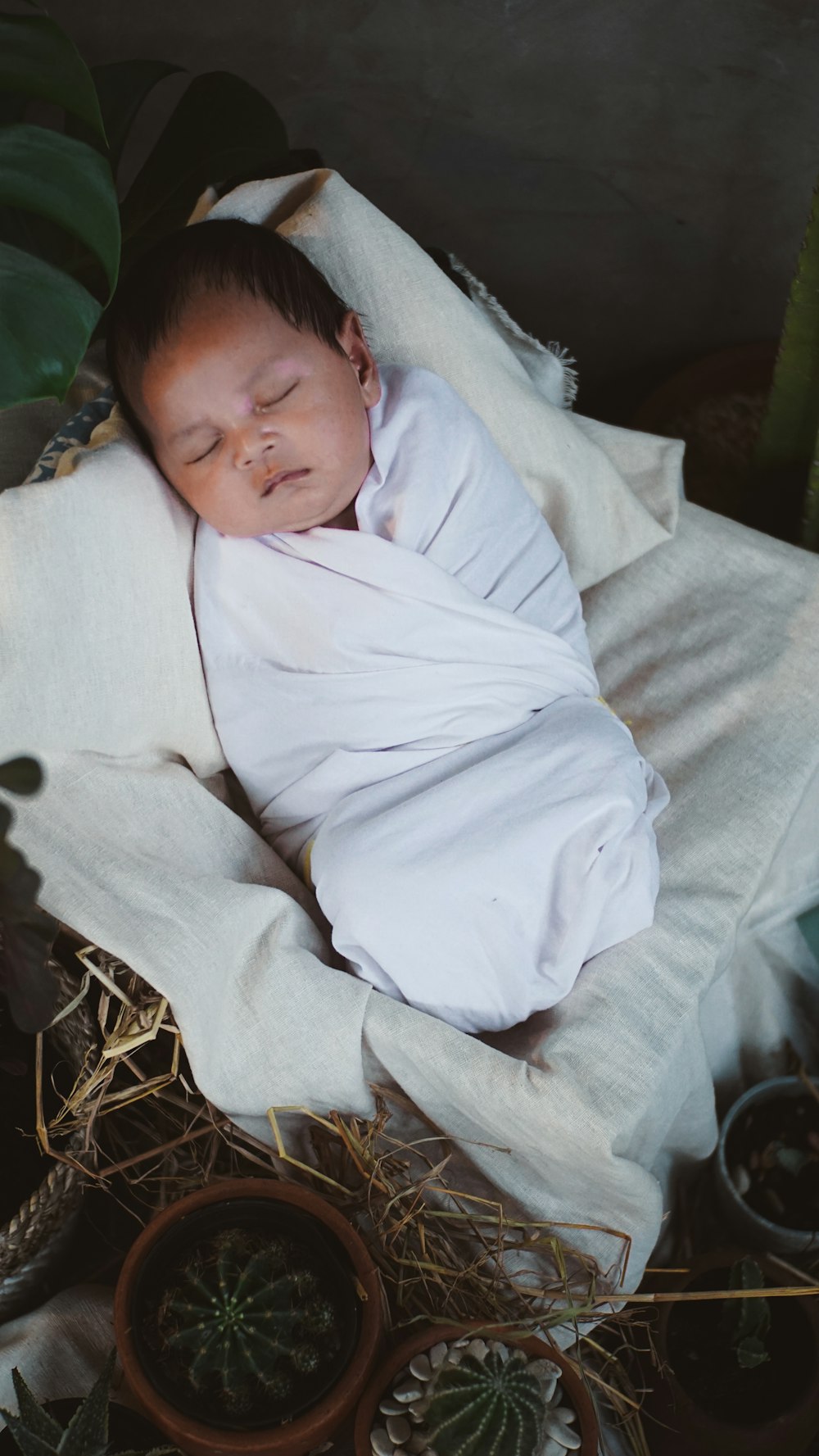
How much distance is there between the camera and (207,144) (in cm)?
150

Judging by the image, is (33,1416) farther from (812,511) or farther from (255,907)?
(812,511)

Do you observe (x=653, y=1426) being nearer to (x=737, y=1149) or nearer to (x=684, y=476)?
(x=737, y=1149)

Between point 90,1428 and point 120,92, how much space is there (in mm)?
1492

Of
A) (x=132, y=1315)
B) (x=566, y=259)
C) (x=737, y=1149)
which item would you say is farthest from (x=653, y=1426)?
(x=566, y=259)

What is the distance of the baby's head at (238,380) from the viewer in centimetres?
117

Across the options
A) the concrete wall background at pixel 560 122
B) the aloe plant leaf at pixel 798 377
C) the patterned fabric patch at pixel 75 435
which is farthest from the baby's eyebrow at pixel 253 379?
the concrete wall background at pixel 560 122

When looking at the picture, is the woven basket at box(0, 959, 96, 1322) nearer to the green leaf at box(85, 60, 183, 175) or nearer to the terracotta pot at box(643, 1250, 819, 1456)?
the terracotta pot at box(643, 1250, 819, 1456)

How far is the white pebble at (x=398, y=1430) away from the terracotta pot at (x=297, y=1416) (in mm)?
37

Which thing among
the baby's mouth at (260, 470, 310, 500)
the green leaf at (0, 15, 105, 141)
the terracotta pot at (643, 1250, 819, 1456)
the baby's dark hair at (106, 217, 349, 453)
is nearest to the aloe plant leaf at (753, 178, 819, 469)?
the baby's dark hair at (106, 217, 349, 453)

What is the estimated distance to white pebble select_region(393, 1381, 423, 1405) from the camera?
100cm

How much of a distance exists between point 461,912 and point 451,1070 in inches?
6.0

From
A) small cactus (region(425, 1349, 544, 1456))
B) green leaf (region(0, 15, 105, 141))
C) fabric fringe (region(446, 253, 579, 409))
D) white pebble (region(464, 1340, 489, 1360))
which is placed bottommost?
white pebble (region(464, 1340, 489, 1360))

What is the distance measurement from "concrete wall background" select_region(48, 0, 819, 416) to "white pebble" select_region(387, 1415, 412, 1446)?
1.79 meters

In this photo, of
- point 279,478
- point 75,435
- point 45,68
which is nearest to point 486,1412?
point 279,478
